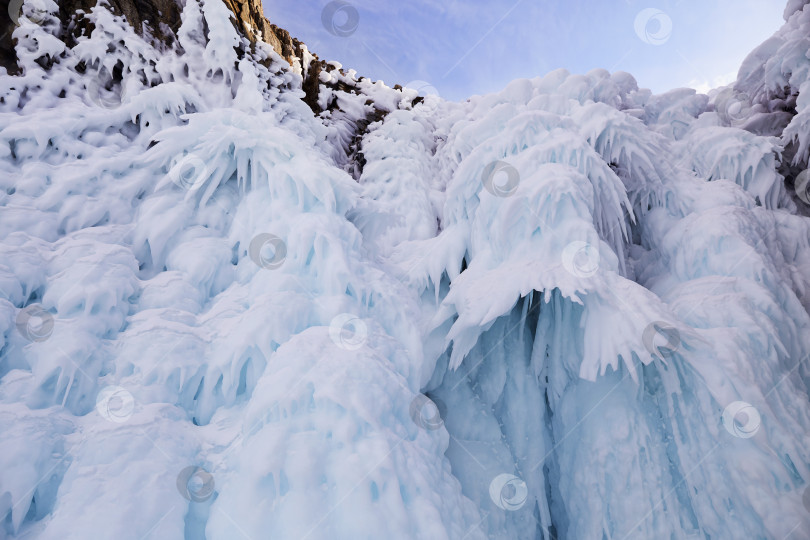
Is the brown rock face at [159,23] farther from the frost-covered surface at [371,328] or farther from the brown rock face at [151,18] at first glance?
the frost-covered surface at [371,328]

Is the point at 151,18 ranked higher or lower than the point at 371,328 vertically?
higher

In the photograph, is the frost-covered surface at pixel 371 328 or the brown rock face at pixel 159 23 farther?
the brown rock face at pixel 159 23

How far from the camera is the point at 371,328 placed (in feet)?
13.4

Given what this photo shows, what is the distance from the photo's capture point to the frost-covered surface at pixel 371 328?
105 inches

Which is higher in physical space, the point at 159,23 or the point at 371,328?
the point at 159,23

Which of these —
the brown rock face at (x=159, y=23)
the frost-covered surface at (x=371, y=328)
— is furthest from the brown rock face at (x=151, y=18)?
the frost-covered surface at (x=371, y=328)

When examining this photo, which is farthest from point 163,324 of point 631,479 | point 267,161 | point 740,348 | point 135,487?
point 740,348

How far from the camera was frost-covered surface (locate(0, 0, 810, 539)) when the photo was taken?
8.71ft

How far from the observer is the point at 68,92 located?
5.85m

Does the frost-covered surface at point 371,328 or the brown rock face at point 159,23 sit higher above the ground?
the brown rock face at point 159,23

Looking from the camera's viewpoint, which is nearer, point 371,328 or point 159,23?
point 371,328

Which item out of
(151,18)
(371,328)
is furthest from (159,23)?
(371,328)

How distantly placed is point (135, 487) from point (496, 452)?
3512 mm

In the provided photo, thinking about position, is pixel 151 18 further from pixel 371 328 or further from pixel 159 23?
pixel 371 328
